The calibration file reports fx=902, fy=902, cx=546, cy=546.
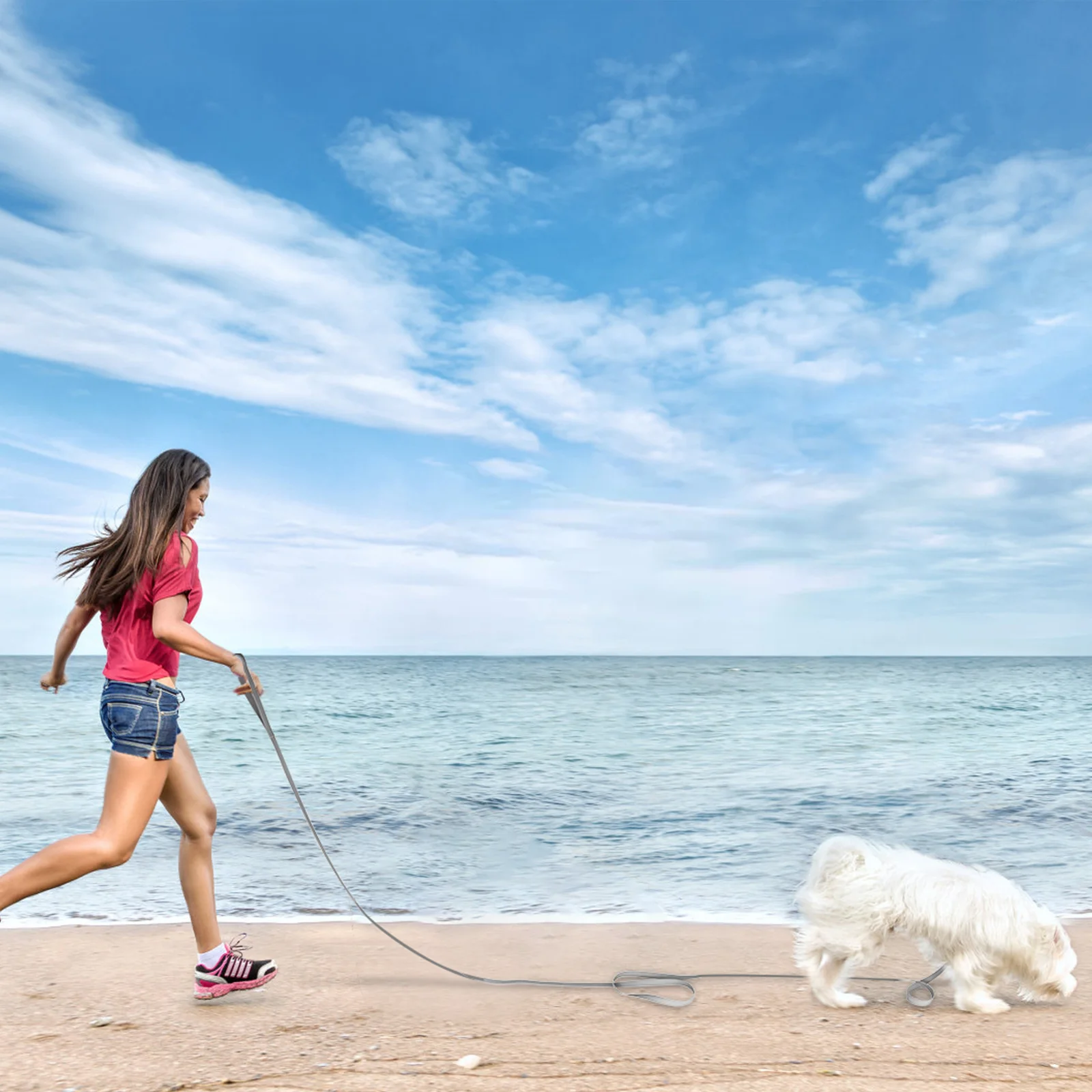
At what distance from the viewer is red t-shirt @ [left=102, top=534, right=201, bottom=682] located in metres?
3.36

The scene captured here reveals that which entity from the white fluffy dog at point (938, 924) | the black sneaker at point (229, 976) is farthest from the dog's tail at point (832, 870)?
the black sneaker at point (229, 976)

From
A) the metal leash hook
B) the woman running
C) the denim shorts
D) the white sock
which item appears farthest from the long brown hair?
the metal leash hook

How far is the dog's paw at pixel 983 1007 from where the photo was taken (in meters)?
3.57

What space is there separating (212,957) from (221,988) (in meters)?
0.14

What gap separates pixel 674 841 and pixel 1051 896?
9.13 feet

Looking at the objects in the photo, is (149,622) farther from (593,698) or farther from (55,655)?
(593,698)

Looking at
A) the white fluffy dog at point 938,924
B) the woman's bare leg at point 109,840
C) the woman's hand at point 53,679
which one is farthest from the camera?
the woman's hand at point 53,679

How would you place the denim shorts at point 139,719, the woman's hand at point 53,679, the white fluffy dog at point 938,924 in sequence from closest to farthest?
the denim shorts at point 139,719 → the white fluffy dog at point 938,924 → the woman's hand at point 53,679

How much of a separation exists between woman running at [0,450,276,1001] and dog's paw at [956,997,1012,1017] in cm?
302

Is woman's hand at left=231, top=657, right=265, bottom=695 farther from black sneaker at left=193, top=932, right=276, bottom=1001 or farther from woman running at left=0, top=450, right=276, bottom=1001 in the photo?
black sneaker at left=193, top=932, right=276, bottom=1001

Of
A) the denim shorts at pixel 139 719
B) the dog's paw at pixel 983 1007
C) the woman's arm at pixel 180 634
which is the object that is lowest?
the dog's paw at pixel 983 1007

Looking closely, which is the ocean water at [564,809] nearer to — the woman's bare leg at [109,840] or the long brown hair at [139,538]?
the woman's bare leg at [109,840]

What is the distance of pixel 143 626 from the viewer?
3398mm

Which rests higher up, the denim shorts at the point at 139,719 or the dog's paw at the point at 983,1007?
the denim shorts at the point at 139,719
